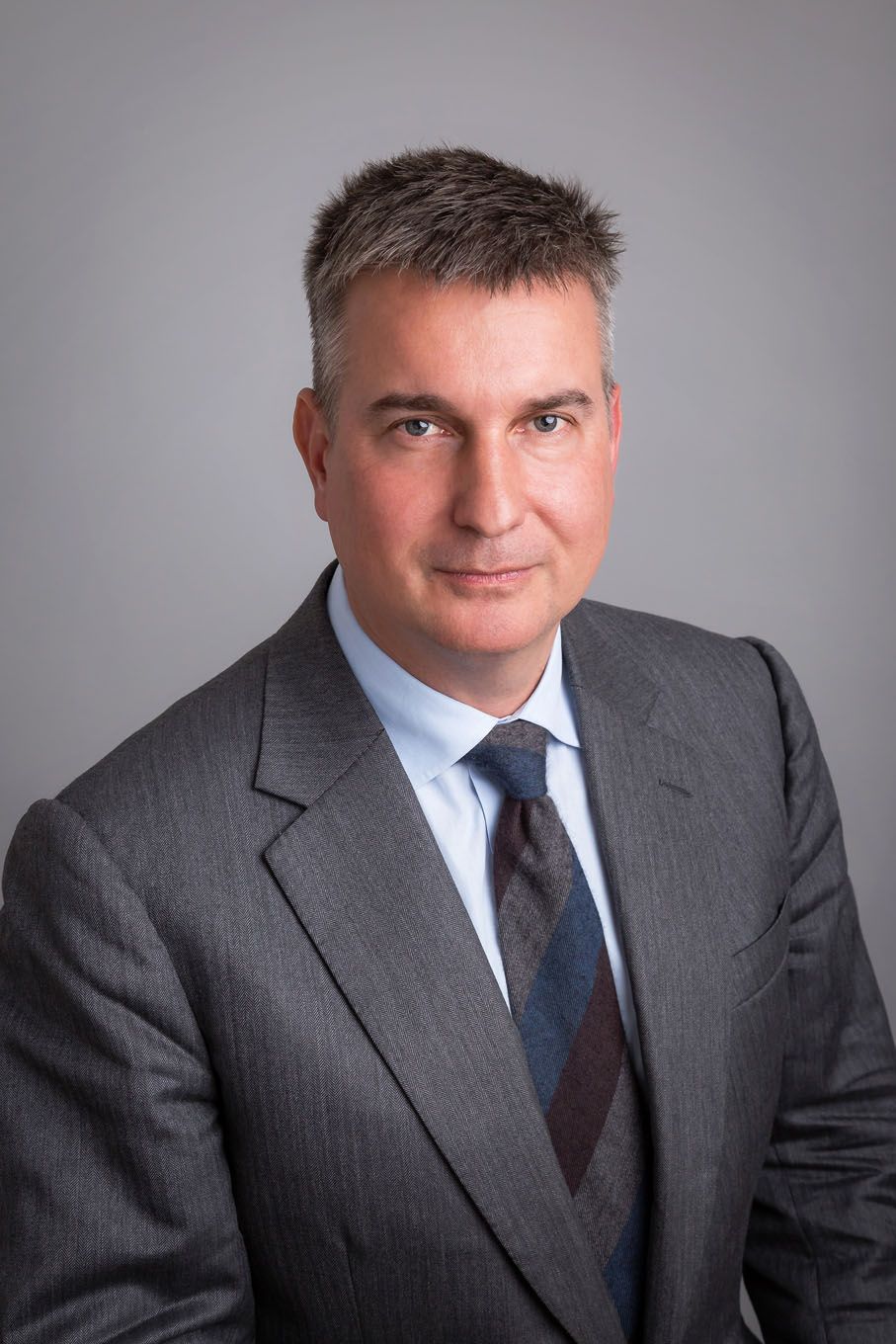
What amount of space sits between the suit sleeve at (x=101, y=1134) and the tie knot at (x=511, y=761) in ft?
1.77

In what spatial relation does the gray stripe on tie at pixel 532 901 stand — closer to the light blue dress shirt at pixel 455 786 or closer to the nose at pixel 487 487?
the light blue dress shirt at pixel 455 786

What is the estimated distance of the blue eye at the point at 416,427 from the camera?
2.12 metres

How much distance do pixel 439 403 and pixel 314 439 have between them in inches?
12.6

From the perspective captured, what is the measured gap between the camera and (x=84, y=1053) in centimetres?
201

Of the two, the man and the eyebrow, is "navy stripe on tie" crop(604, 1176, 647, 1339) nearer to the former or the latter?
the man

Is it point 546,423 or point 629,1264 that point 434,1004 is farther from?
point 546,423

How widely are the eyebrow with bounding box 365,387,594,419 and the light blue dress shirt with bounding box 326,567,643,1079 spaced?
1.21ft

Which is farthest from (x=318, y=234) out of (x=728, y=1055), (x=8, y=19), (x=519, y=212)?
(x=8, y=19)

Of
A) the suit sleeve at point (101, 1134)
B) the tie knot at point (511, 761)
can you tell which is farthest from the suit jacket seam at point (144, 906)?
the tie knot at point (511, 761)

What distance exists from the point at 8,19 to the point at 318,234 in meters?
1.66

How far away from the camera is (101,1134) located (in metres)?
2.02

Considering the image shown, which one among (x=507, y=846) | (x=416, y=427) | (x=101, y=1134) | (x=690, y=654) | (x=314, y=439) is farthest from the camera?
(x=690, y=654)

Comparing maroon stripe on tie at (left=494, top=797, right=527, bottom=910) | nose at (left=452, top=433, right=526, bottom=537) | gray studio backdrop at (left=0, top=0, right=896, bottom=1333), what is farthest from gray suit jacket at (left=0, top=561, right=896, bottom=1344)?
gray studio backdrop at (left=0, top=0, right=896, bottom=1333)

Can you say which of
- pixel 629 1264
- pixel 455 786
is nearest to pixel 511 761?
pixel 455 786
